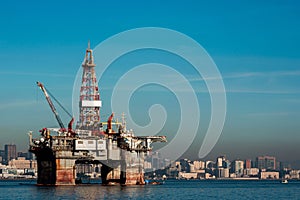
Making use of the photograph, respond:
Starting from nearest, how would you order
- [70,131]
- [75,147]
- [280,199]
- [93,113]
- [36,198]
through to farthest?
[36,198], [280,199], [75,147], [70,131], [93,113]

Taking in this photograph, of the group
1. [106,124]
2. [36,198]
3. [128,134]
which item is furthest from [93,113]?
[36,198]

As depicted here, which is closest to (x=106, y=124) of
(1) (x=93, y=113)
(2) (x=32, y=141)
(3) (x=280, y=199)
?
(1) (x=93, y=113)

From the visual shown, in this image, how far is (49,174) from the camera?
114m

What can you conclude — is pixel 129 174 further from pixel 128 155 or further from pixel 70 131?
pixel 70 131

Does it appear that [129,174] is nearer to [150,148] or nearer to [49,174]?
[150,148]

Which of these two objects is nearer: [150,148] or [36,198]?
[36,198]

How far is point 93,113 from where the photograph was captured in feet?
421

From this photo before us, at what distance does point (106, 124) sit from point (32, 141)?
14.3 meters

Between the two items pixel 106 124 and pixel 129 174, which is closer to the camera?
pixel 129 174

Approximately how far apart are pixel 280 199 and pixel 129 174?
91.3 ft

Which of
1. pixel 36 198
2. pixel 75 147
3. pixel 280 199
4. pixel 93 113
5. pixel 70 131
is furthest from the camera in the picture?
pixel 93 113

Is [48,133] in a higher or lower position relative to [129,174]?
higher

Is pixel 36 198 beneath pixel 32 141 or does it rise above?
beneath

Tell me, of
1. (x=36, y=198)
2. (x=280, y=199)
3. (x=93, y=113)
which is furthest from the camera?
(x=93, y=113)
